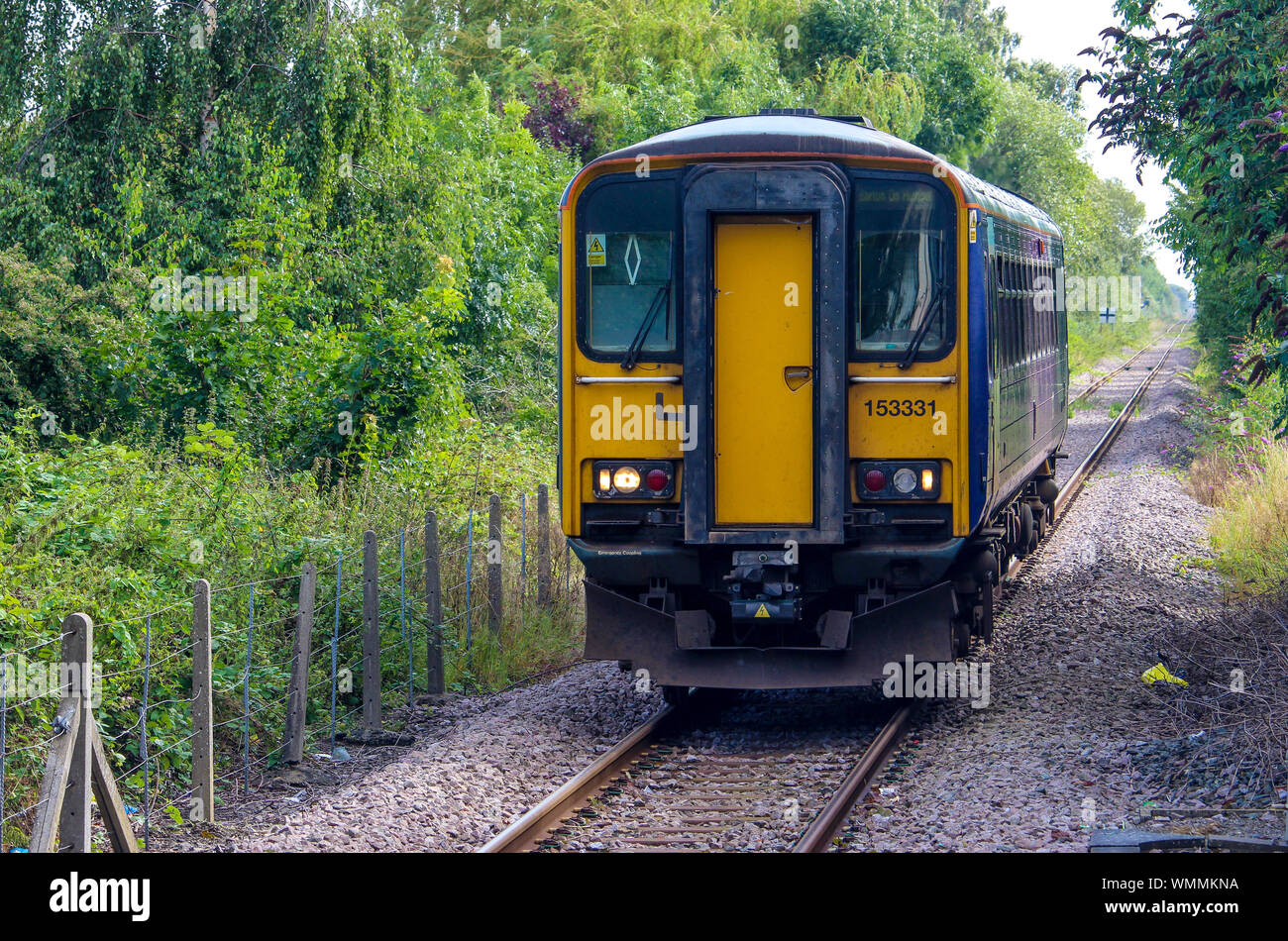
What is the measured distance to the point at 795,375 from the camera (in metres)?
8.13

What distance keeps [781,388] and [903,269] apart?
98 centimetres

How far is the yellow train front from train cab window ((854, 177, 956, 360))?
1 cm

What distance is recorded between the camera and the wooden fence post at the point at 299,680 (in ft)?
26.5

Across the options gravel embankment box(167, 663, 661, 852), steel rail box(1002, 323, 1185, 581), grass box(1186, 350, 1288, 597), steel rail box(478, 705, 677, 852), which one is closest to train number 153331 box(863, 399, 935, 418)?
steel rail box(478, 705, 677, 852)

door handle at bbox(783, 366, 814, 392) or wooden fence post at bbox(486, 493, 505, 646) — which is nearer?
door handle at bbox(783, 366, 814, 392)

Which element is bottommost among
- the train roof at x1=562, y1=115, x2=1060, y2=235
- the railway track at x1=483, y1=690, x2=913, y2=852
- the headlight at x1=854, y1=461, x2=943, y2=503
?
the railway track at x1=483, y1=690, x2=913, y2=852

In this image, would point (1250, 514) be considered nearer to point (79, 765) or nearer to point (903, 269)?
point (903, 269)

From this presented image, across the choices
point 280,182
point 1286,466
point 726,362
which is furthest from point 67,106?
point 1286,466

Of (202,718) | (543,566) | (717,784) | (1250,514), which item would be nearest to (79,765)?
(202,718)

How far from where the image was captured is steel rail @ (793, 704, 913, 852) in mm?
6477
